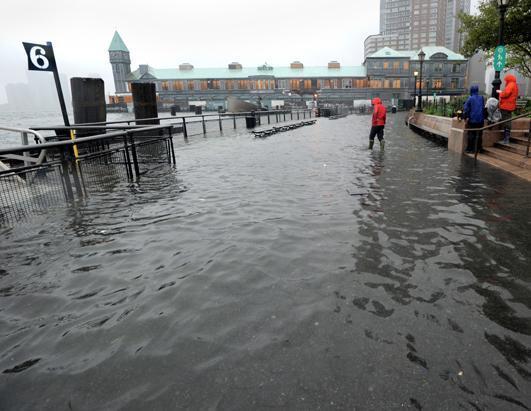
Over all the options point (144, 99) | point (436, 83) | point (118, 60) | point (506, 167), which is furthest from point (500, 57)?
point (118, 60)

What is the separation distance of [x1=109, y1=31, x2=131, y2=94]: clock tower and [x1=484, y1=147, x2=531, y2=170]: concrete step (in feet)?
419

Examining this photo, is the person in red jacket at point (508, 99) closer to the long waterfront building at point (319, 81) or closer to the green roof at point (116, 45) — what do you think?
the long waterfront building at point (319, 81)

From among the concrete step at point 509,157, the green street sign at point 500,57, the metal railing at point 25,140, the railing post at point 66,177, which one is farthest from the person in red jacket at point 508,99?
the metal railing at point 25,140

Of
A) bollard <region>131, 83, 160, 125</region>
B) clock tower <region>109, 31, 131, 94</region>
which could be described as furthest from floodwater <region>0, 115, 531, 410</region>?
clock tower <region>109, 31, 131, 94</region>

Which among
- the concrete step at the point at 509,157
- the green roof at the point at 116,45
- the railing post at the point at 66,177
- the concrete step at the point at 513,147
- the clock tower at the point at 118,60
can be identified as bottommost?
the concrete step at the point at 509,157

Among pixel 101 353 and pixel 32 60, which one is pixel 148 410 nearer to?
pixel 101 353

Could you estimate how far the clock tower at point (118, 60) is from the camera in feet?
391

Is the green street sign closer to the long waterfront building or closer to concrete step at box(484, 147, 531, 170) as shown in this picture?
concrete step at box(484, 147, 531, 170)

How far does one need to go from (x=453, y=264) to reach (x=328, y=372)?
2.52 meters

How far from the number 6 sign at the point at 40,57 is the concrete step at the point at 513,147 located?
1341 centimetres

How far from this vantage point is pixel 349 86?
90.1m

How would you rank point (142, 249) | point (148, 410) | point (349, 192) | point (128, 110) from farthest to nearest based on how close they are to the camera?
point (128, 110) → point (349, 192) → point (142, 249) → point (148, 410)

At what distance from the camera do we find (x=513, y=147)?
1120 cm

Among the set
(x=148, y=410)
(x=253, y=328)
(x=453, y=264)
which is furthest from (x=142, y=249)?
(x=453, y=264)
